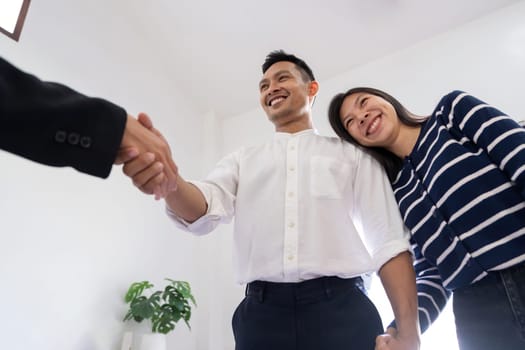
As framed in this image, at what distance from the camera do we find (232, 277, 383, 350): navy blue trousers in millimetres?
752

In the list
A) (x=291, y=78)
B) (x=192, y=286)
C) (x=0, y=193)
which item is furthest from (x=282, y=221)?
(x=192, y=286)

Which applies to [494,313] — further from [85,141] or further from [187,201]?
[85,141]

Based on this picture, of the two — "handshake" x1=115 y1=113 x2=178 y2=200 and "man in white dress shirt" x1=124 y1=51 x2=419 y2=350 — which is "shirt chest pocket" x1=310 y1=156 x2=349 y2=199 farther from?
"handshake" x1=115 y1=113 x2=178 y2=200

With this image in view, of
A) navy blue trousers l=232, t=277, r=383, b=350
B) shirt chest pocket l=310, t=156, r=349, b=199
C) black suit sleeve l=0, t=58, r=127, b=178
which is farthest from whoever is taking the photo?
shirt chest pocket l=310, t=156, r=349, b=199

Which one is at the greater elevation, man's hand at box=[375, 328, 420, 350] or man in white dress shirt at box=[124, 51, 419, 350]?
man in white dress shirt at box=[124, 51, 419, 350]

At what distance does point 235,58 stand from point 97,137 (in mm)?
2164

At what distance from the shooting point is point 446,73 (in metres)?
2.07

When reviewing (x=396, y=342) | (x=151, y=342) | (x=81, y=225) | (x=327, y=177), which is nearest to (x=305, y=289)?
(x=396, y=342)

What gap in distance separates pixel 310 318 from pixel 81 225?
1.33 m

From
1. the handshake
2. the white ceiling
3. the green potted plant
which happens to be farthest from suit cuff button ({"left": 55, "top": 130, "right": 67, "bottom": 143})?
the white ceiling

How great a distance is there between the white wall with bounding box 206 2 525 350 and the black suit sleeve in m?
1.76

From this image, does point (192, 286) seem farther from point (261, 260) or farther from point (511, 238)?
point (511, 238)

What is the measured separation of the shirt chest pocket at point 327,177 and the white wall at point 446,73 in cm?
118

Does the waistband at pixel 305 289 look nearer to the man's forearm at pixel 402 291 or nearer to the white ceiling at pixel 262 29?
the man's forearm at pixel 402 291
